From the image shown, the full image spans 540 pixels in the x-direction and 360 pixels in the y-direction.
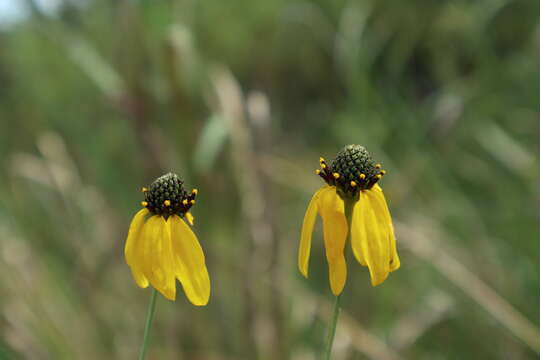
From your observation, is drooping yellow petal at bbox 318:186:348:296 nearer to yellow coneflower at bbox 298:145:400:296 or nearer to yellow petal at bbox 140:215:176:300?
yellow coneflower at bbox 298:145:400:296

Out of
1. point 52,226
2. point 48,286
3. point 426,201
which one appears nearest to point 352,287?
point 426,201

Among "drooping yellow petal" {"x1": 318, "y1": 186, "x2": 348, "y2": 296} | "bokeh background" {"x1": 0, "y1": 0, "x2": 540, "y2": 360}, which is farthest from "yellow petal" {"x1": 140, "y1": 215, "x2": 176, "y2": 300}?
"bokeh background" {"x1": 0, "y1": 0, "x2": 540, "y2": 360}

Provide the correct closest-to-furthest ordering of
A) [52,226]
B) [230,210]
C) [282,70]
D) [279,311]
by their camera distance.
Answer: [279,311] < [230,210] < [52,226] < [282,70]

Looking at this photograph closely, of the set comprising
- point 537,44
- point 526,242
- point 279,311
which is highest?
point 537,44

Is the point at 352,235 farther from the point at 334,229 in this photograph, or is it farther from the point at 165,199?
the point at 165,199

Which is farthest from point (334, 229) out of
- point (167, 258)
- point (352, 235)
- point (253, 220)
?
point (253, 220)

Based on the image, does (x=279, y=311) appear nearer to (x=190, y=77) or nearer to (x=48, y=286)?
(x=190, y=77)

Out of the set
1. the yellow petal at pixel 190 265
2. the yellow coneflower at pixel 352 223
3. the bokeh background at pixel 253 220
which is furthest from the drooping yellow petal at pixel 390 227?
the bokeh background at pixel 253 220
